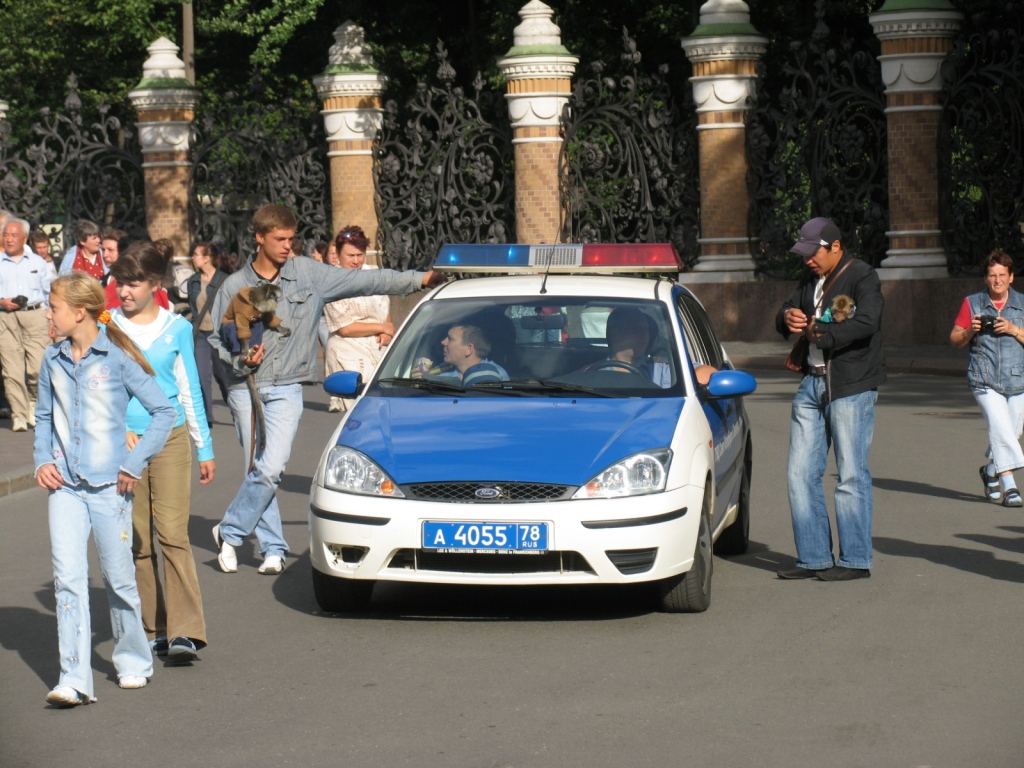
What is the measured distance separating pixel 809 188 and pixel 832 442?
51.4 feet

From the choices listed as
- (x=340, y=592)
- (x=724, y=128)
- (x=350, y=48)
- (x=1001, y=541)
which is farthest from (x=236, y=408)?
(x=350, y=48)

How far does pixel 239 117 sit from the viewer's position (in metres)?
28.8

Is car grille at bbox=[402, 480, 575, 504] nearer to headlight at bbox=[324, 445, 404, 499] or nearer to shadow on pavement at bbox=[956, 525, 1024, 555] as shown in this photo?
headlight at bbox=[324, 445, 404, 499]

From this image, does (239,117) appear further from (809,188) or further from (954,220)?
(954,220)

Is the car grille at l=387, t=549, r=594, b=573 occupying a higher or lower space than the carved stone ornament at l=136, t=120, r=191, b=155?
lower

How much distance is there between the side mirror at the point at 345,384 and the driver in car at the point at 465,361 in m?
0.28

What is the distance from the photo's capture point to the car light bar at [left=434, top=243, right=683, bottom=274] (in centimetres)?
930

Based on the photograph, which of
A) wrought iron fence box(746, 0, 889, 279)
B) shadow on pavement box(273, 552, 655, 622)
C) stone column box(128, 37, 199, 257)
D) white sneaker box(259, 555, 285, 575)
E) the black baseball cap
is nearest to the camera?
shadow on pavement box(273, 552, 655, 622)

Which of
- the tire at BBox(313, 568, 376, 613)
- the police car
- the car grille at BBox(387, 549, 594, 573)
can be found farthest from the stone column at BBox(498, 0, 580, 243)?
the car grille at BBox(387, 549, 594, 573)

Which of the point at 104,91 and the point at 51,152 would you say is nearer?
the point at 51,152

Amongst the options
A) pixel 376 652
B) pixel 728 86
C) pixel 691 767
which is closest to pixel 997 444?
pixel 376 652

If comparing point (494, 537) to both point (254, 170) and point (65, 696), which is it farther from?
point (254, 170)

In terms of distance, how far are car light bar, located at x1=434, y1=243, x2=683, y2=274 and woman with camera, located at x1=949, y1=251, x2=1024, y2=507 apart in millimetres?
2718

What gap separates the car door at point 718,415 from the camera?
839 centimetres
